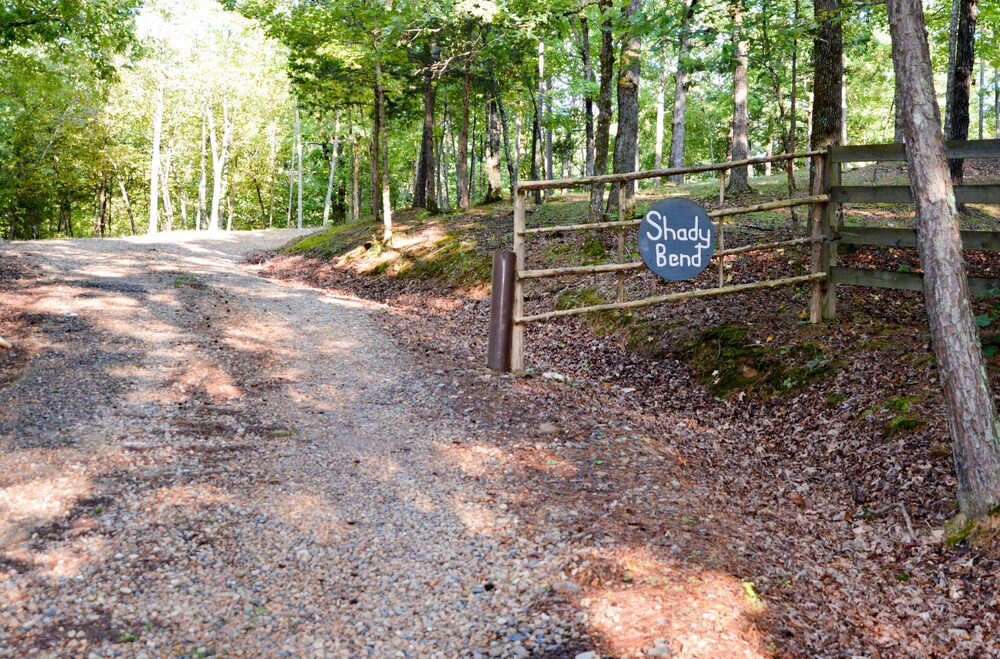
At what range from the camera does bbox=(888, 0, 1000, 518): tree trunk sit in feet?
15.8

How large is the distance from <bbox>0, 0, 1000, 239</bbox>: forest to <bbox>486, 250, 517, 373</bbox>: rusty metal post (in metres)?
3.81

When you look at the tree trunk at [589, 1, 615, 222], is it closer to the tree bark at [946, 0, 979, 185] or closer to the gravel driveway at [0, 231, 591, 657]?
the tree bark at [946, 0, 979, 185]

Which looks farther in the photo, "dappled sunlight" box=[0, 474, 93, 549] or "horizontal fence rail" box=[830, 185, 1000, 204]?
"horizontal fence rail" box=[830, 185, 1000, 204]

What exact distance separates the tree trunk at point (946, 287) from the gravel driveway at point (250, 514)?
9.78ft

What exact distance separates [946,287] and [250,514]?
201 inches

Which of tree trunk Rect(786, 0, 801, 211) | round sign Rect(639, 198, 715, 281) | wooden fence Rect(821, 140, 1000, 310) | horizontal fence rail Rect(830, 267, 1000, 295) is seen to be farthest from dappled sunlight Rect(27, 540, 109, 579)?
tree trunk Rect(786, 0, 801, 211)

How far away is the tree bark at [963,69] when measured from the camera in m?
11.3

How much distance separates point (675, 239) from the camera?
24.9 ft

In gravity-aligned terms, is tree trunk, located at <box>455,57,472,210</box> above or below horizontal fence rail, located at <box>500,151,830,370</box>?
above

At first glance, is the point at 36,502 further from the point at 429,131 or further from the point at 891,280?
the point at 429,131

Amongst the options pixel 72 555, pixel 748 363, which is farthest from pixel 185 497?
pixel 748 363

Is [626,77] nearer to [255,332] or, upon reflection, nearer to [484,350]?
[484,350]

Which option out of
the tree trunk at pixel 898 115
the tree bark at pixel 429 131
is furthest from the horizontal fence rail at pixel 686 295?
the tree bark at pixel 429 131

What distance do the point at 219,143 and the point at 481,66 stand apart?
1044 inches
